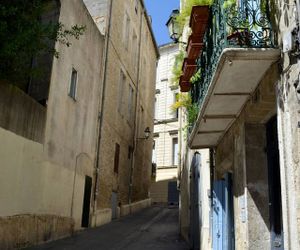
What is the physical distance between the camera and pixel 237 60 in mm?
4449

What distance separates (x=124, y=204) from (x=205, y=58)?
15.3m

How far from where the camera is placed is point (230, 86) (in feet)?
17.3

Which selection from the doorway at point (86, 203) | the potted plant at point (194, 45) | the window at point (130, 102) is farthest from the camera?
the window at point (130, 102)

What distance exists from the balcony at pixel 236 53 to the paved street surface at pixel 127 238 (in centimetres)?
626

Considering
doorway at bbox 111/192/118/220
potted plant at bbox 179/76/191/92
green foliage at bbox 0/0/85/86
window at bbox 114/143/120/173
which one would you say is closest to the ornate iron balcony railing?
potted plant at bbox 179/76/191/92

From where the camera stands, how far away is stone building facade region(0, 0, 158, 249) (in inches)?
387

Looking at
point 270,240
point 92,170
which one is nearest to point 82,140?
point 92,170

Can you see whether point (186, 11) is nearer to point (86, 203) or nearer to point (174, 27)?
point (174, 27)

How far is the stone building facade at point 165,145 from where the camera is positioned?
32.6 m

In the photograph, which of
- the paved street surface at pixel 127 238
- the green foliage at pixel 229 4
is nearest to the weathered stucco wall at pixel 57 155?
the paved street surface at pixel 127 238

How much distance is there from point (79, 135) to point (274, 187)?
9595 mm

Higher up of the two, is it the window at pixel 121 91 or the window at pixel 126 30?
the window at pixel 126 30

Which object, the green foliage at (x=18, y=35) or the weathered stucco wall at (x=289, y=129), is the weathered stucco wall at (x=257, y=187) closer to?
the weathered stucco wall at (x=289, y=129)

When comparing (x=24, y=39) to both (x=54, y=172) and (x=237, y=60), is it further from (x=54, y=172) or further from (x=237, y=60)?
(x=237, y=60)
